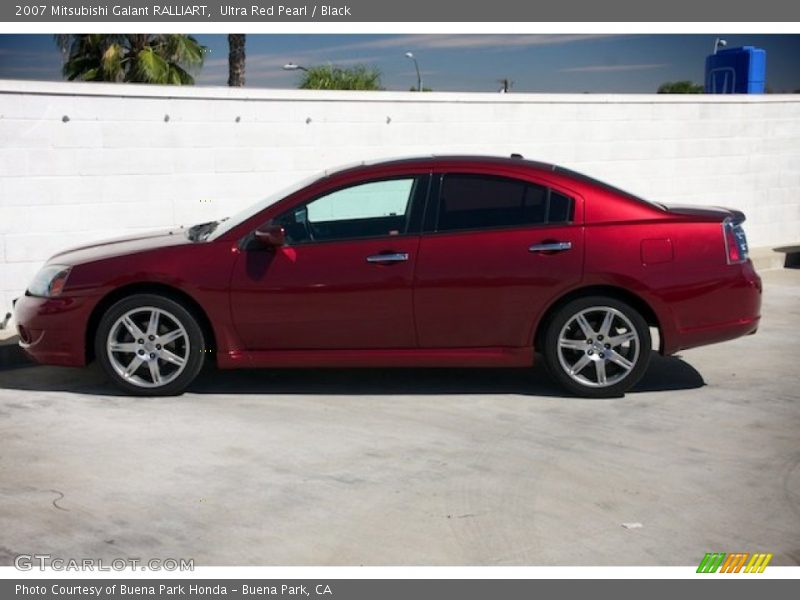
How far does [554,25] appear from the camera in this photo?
1067 cm

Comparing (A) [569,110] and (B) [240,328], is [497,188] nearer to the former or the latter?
(B) [240,328]

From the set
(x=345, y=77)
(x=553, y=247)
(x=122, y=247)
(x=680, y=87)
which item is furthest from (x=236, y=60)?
(x=680, y=87)

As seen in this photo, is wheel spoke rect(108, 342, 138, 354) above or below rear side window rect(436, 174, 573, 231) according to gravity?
→ below

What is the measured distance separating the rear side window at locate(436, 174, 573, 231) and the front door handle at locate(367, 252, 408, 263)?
1.01 feet

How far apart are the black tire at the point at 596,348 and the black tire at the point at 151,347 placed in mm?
2308

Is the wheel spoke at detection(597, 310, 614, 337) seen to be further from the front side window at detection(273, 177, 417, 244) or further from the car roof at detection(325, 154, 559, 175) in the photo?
the front side window at detection(273, 177, 417, 244)

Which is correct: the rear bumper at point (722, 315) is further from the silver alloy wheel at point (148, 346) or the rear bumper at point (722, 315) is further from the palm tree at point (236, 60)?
the palm tree at point (236, 60)

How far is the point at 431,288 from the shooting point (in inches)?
272

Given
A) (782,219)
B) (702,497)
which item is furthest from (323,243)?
(782,219)

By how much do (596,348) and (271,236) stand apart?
2.22 metres

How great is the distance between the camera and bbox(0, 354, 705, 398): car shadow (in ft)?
24.0

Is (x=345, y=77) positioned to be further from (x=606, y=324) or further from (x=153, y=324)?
(x=606, y=324)

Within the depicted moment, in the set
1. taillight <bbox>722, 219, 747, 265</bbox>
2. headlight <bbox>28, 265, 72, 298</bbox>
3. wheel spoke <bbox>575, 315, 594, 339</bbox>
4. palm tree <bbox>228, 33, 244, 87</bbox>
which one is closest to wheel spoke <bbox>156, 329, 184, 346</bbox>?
headlight <bbox>28, 265, 72, 298</bbox>

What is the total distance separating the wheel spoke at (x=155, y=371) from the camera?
7.03 meters
